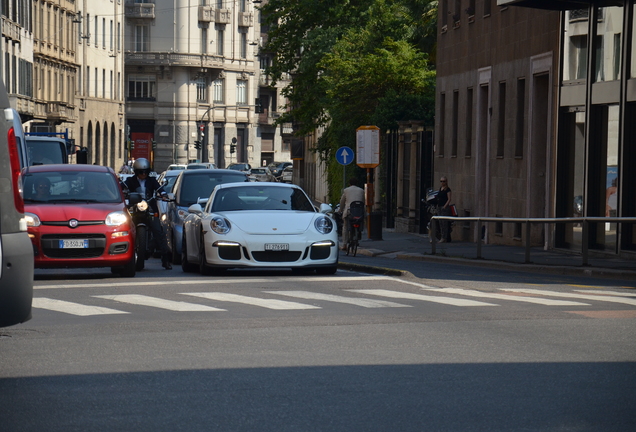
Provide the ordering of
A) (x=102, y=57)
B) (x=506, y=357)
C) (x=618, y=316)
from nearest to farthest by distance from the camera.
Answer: (x=506, y=357)
(x=618, y=316)
(x=102, y=57)

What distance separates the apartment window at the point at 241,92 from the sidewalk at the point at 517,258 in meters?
93.9

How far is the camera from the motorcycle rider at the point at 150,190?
21000 mm

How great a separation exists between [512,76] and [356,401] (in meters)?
25.3

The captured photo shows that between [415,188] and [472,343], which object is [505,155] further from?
[472,343]

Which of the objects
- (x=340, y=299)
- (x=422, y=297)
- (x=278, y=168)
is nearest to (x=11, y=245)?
(x=340, y=299)

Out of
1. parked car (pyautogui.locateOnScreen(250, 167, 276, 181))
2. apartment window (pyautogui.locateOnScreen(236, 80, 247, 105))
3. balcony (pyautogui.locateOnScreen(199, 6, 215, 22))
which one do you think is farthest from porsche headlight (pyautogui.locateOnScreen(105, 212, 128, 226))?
apartment window (pyautogui.locateOnScreen(236, 80, 247, 105))

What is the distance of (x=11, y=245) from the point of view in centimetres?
826

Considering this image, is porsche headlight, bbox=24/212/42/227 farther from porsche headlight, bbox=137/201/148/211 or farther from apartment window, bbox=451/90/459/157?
apartment window, bbox=451/90/459/157

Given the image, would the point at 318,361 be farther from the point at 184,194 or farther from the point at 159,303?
the point at 184,194

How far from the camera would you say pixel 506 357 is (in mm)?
9930

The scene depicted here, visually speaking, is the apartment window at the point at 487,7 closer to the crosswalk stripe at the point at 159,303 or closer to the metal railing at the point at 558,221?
the metal railing at the point at 558,221

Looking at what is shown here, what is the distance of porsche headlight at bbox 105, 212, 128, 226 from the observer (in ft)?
60.2

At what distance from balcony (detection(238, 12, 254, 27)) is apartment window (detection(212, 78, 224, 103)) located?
612cm

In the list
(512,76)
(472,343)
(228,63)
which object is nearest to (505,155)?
(512,76)
